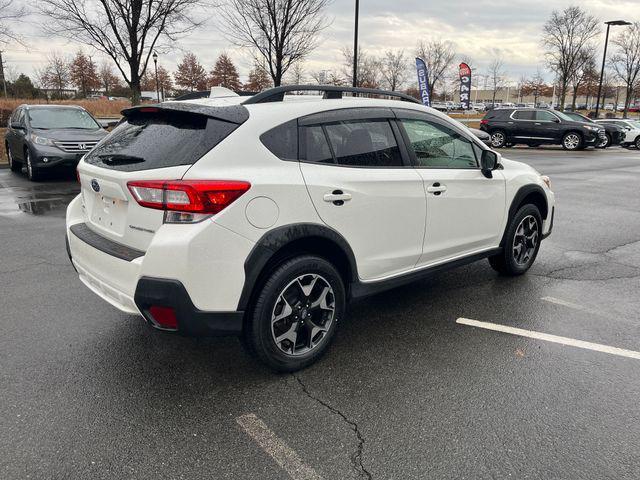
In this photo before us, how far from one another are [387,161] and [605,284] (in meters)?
2.95

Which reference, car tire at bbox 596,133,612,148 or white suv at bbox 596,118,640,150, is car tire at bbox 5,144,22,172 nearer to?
car tire at bbox 596,133,612,148

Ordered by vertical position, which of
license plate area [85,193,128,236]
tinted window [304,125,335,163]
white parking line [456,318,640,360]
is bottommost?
white parking line [456,318,640,360]

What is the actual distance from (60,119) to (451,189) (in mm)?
10578

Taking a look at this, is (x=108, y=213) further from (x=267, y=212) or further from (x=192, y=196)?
(x=267, y=212)

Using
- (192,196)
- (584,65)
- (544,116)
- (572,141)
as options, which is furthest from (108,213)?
(584,65)

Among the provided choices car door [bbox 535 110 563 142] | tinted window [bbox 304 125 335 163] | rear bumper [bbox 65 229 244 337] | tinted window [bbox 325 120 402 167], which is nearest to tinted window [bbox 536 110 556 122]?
car door [bbox 535 110 563 142]

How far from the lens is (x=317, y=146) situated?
319 cm

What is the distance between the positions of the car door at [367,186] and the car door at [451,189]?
15cm

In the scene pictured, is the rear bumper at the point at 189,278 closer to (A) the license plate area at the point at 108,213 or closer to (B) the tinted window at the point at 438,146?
(A) the license plate area at the point at 108,213

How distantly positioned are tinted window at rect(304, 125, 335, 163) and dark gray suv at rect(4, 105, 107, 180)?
28.8 ft

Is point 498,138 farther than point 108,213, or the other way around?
point 498,138

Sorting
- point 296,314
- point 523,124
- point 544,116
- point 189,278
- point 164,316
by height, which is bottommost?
point 296,314

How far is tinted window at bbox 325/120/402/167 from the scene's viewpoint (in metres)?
3.31

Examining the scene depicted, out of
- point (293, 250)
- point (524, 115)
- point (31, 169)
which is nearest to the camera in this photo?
point (293, 250)
